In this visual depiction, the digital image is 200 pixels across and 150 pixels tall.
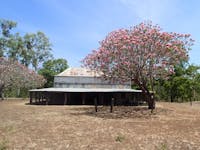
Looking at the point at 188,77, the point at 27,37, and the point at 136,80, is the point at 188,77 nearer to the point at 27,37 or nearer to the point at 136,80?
the point at 136,80

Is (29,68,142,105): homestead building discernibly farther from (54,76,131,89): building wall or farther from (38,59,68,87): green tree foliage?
(38,59,68,87): green tree foliage

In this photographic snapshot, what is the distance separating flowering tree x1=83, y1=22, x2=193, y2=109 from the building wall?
13.6 metres

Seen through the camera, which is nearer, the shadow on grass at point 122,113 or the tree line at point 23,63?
the shadow on grass at point 122,113

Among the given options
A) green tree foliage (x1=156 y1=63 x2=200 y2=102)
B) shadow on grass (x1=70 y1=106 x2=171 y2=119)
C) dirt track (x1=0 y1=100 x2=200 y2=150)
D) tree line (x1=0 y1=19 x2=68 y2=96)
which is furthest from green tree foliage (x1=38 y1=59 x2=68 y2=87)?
dirt track (x1=0 y1=100 x2=200 y2=150)

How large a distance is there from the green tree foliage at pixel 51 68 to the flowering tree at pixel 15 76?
912 centimetres

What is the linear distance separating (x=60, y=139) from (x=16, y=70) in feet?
96.8

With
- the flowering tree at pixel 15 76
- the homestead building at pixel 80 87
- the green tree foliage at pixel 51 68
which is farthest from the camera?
the green tree foliage at pixel 51 68

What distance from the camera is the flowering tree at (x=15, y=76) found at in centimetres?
3575

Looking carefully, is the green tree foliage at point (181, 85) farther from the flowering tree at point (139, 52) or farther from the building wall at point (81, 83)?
the flowering tree at point (139, 52)

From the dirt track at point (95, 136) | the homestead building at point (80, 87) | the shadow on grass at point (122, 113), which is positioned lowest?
the dirt track at point (95, 136)

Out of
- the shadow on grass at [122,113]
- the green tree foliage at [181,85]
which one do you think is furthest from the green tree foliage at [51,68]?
the shadow on grass at [122,113]

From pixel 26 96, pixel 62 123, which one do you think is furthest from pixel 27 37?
pixel 62 123

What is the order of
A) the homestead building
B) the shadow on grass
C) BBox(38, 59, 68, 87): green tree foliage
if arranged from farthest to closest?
1. BBox(38, 59, 68, 87): green tree foliage
2. the homestead building
3. the shadow on grass

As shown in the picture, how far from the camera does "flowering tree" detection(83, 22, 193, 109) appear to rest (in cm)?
1747
